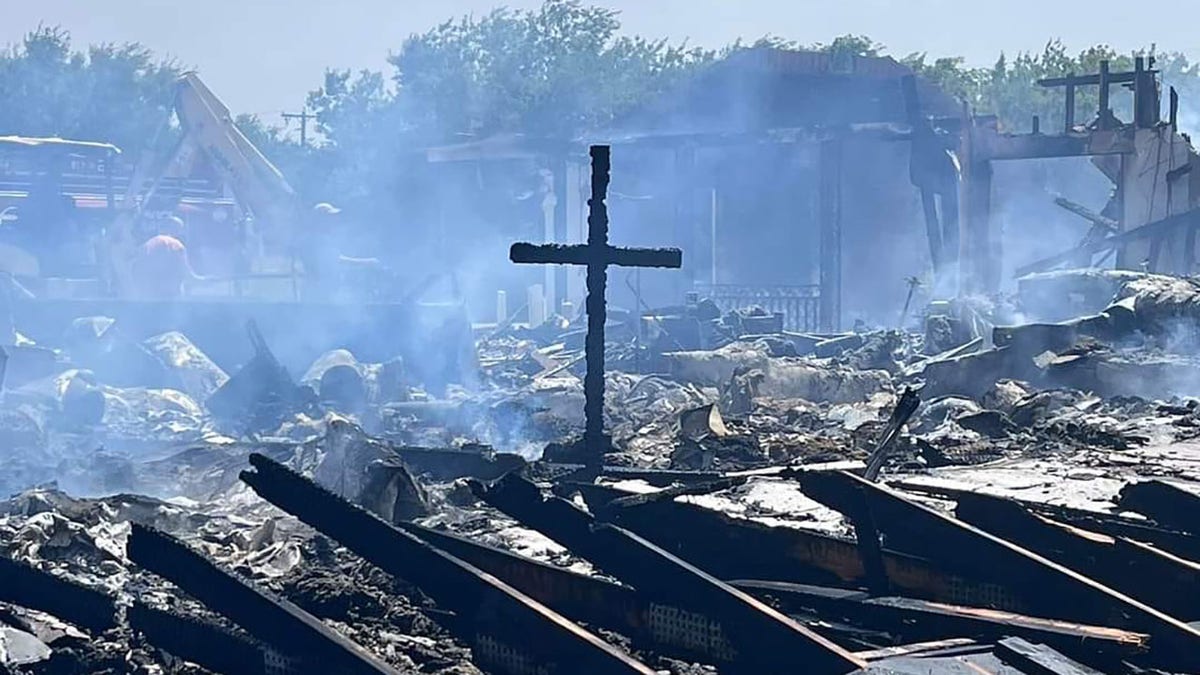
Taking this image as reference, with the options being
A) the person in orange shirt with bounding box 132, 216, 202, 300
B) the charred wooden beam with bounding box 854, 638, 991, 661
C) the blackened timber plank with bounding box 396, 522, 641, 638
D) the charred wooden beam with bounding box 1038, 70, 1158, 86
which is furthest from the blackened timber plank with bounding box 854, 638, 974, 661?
the charred wooden beam with bounding box 1038, 70, 1158, 86

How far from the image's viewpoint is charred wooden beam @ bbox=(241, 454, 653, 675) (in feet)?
14.8

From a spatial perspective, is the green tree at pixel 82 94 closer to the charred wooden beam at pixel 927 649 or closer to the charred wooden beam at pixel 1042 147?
the charred wooden beam at pixel 1042 147

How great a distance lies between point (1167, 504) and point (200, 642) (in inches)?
168

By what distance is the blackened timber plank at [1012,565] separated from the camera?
183 inches

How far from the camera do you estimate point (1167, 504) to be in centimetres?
635

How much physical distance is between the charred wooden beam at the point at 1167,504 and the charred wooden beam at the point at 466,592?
3.07 metres

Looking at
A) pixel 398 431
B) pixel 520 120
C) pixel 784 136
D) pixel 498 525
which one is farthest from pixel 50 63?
pixel 498 525

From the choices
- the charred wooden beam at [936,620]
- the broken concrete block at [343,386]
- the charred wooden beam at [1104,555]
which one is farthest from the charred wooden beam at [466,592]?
the broken concrete block at [343,386]

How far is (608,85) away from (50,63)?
952 inches

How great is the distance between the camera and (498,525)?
8.02m

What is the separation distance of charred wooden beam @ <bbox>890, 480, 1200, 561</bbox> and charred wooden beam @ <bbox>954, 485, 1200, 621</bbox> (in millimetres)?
150

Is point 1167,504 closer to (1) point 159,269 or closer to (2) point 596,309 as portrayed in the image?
(2) point 596,309

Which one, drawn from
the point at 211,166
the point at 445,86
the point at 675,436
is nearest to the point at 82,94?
the point at 445,86

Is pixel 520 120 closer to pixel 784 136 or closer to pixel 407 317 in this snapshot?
pixel 784 136
